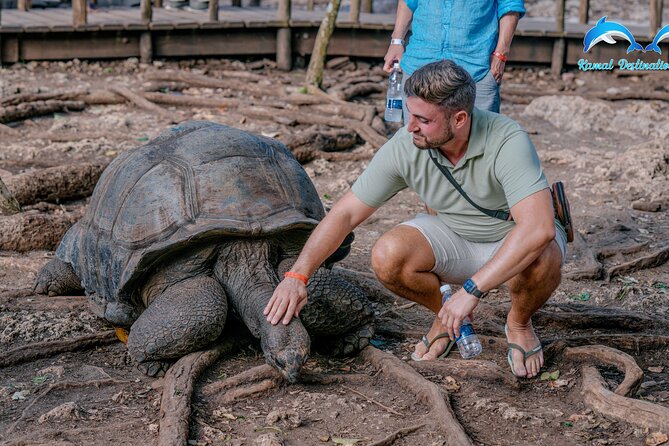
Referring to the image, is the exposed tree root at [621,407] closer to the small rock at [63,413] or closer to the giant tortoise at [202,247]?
the giant tortoise at [202,247]

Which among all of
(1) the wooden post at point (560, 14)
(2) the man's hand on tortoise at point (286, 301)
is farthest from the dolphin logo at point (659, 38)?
(2) the man's hand on tortoise at point (286, 301)

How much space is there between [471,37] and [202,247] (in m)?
2.13

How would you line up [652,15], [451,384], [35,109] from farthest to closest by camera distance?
[652,15]
[35,109]
[451,384]

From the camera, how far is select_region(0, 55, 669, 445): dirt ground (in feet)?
11.9

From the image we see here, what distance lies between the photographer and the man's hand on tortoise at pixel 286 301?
150 inches

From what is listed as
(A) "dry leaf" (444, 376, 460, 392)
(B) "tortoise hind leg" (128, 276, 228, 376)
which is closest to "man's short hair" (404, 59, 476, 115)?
(A) "dry leaf" (444, 376, 460, 392)

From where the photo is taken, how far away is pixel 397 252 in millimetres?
4105

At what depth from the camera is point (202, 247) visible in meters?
4.34

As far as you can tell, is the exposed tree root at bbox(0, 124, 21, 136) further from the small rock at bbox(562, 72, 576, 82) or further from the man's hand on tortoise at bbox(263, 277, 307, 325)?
the small rock at bbox(562, 72, 576, 82)

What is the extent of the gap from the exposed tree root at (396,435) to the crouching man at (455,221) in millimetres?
402

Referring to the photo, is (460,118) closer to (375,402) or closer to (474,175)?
(474,175)

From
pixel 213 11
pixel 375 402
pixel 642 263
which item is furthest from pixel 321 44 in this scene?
pixel 375 402

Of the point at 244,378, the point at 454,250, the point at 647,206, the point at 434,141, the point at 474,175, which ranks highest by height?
the point at 434,141

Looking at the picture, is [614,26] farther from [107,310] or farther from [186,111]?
[107,310]
